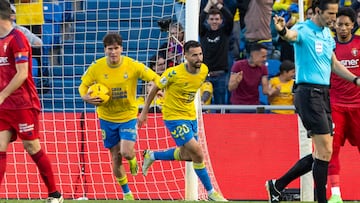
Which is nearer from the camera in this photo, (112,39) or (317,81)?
(317,81)

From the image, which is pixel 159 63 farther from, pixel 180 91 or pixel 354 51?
pixel 354 51

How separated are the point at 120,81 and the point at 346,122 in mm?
3042

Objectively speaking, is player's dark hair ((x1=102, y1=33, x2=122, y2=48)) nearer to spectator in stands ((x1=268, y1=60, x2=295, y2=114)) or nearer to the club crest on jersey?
the club crest on jersey

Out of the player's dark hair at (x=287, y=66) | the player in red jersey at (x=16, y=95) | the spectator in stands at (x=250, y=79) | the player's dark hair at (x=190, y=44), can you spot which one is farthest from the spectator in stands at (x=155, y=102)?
the player in red jersey at (x=16, y=95)

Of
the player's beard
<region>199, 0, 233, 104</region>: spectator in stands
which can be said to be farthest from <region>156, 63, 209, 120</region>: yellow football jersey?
<region>199, 0, 233, 104</region>: spectator in stands

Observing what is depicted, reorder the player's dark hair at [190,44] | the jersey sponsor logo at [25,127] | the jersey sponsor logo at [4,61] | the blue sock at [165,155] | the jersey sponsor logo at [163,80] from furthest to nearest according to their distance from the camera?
the blue sock at [165,155] → the jersey sponsor logo at [163,80] → the player's dark hair at [190,44] → the jersey sponsor logo at [25,127] → the jersey sponsor logo at [4,61]

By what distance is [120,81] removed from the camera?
14094 millimetres

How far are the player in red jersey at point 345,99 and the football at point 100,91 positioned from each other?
9.57 feet

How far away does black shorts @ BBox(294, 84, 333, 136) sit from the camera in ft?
36.2

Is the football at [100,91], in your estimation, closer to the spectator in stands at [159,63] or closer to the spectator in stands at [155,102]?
the spectator in stands at [155,102]

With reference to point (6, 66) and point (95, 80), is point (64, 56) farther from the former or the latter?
point (6, 66)

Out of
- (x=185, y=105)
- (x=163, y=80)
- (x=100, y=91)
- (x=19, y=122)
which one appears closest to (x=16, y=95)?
(x=19, y=122)

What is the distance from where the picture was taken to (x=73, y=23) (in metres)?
16.6

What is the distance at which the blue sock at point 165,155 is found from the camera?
1472 cm
